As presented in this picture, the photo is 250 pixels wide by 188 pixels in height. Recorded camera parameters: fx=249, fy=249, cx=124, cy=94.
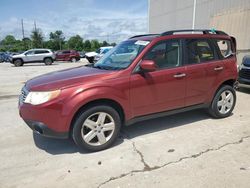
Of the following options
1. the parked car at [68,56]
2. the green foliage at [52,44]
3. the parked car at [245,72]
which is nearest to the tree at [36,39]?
the green foliage at [52,44]

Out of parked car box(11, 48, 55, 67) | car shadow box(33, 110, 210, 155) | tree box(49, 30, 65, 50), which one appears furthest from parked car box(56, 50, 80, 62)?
tree box(49, 30, 65, 50)

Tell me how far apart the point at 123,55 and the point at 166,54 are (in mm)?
774

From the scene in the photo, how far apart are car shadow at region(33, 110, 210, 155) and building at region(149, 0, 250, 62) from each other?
7326 mm

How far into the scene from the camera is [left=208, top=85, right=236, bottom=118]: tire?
16.9ft

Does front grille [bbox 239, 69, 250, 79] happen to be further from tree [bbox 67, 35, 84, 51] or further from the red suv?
tree [bbox 67, 35, 84, 51]

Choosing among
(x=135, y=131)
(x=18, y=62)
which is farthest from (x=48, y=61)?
(x=135, y=131)

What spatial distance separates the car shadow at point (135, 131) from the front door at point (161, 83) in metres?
0.53

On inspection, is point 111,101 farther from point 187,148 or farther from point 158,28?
point 158,28

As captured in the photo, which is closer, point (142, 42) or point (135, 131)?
point (142, 42)

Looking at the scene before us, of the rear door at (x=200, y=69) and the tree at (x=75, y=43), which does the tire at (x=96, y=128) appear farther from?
the tree at (x=75, y=43)

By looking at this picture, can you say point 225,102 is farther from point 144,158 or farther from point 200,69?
point 144,158

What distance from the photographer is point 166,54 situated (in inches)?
173

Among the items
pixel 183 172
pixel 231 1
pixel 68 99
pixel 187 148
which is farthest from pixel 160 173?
pixel 231 1

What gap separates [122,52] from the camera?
4719 millimetres
